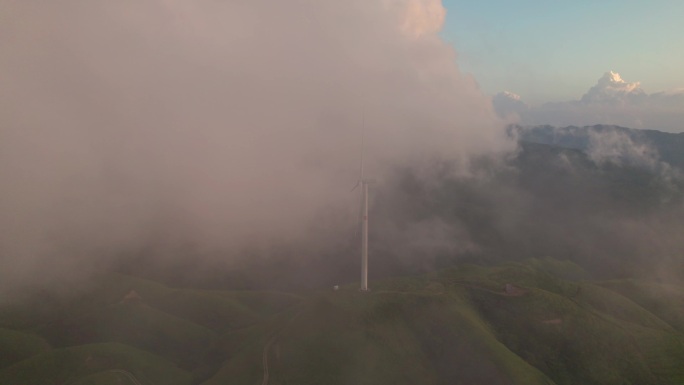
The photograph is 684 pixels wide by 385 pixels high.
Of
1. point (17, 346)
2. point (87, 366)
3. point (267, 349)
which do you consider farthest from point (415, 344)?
point (17, 346)

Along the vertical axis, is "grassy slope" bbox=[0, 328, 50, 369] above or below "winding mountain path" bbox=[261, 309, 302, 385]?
below

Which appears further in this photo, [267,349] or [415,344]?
[267,349]

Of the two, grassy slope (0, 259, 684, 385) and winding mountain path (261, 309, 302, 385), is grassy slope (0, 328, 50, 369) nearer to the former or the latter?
grassy slope (0, 259, 684, 385)

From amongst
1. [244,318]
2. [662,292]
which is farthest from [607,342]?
[244,318]

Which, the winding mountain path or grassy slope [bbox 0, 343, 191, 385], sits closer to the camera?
the winding mountain path

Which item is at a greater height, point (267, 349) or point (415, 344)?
point (415, 344)

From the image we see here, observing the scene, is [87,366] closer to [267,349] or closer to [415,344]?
[267,349]

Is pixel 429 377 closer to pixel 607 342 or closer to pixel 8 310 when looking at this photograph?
pixel 607 342

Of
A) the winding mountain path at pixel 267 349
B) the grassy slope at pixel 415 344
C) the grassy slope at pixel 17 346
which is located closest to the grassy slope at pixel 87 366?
the grassy slope at pixel 415 344

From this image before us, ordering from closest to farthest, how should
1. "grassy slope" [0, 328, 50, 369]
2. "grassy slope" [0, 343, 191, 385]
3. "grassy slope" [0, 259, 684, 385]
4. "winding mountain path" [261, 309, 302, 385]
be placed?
"grassy slope" [0, 259, 684, 385]
"winding mountain path" [261, 309, 302, 385]
"grassy slope" [0, 343, 191, 385]
"grassy slope" [0, 328, 50, 369]

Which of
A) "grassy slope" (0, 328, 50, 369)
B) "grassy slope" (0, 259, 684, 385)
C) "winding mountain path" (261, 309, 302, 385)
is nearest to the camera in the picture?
"grassy slope" (0, 259, 684, 385)

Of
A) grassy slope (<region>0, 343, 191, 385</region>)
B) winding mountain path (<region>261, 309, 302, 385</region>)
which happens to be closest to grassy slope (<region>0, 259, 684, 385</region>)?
grassy slope (<region>0, 343, 191, 385</region>)
